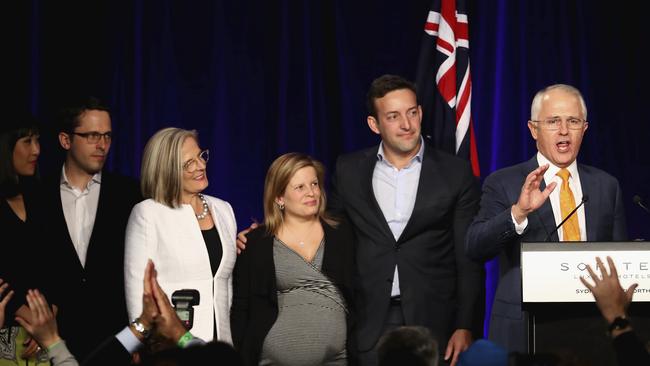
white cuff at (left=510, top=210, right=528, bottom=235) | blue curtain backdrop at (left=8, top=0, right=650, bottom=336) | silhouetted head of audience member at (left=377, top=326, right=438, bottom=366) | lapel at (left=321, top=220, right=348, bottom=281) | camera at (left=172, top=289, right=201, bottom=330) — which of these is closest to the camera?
silhouetted head of audience member at (left=377, top=326, right=438, bottom=366)

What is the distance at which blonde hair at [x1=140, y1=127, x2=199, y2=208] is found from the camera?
417 cm

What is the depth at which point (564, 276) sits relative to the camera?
3.34 m

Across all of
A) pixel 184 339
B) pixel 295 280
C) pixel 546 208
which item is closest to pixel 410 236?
pixel 295 280

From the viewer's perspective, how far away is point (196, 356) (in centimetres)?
235

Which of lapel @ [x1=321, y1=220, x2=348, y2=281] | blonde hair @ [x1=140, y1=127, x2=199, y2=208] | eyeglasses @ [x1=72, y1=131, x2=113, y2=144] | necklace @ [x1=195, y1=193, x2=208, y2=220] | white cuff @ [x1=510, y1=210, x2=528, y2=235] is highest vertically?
eyeglasses @ [x1=72, y1=131, x2=113, y2=144]

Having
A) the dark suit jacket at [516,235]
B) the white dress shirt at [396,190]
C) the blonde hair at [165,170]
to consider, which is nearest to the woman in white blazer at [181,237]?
the blonde hair at [165,170]

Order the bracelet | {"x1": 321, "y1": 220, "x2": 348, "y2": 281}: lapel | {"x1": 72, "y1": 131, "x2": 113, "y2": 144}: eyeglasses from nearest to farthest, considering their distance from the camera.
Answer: the bracelet < {"x1": 321, "y1": 220, "x2": 348, "y2": 281}: lapel < {"x1": 72, "y1": 131, "x2": 113, "y2": 144}: eyeglasses

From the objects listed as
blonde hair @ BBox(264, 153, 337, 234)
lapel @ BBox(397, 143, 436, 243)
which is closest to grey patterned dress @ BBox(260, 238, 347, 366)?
blonde hair @ BBox(264, 153, 337, 234)

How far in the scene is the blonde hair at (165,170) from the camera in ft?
13.7

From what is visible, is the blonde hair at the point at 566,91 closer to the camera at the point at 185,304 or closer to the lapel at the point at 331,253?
the lapel at the point at 331,253

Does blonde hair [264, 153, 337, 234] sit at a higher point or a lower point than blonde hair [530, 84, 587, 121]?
lower

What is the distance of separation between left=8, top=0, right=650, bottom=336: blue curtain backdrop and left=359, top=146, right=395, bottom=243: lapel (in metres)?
1.11

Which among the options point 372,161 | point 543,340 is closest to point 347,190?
point 372,161

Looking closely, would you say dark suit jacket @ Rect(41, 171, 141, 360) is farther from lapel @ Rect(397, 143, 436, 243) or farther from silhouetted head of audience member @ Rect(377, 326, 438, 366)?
silhouetted head of audience member @ Rect(377, 326, 438, 366)
